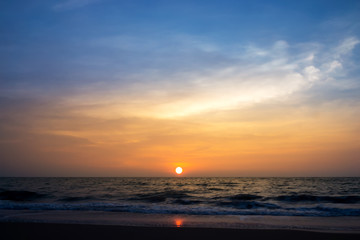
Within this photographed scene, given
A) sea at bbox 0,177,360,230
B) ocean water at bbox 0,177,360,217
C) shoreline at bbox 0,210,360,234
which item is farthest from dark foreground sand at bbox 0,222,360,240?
ocean water at bbox 0,177,360,217

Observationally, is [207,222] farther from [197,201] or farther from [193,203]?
[197,201]

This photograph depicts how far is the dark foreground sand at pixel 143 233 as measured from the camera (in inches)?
346

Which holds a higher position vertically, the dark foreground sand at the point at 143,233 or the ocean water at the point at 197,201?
the dark foreground sand at the point at 143,233

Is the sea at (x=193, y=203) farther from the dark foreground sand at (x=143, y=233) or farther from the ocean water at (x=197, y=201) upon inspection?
the dark foreground sand at (x=143, y=233)

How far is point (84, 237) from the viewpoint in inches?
346

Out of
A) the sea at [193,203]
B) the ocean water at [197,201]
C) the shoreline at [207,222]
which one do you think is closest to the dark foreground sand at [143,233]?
the shoreline at [207,222]

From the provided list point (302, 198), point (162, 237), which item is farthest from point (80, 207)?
point (302, 198)

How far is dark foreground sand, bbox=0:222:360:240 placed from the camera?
880cm

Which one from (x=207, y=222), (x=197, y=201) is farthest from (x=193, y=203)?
(x=207, y=222)

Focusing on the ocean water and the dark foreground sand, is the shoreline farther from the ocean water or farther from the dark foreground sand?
the ocean water

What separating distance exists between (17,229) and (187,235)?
653cm

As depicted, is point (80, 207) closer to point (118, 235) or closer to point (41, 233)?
point (41, 233)

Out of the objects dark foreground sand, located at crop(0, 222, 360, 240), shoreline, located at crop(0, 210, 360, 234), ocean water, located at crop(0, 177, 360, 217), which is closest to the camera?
dark foreground sand, located at crop(0, 222, 360, 240)

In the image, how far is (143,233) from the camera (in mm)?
9211
